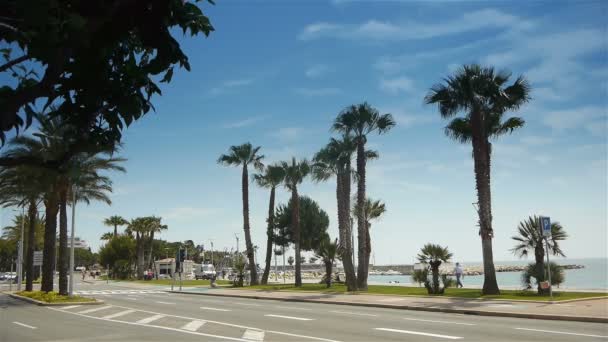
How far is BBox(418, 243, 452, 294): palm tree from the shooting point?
88.4 feet

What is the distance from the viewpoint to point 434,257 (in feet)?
90.0

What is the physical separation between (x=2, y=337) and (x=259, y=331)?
22.5ft

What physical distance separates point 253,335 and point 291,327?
6.32 feet

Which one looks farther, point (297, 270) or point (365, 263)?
point (297, 270)

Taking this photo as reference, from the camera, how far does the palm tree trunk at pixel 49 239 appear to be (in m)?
30.6

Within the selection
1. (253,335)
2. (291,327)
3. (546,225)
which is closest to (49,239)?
(291,327)

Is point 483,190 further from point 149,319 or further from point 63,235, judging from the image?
point 63,235

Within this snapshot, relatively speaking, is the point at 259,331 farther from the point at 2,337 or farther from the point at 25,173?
the point at 25,173

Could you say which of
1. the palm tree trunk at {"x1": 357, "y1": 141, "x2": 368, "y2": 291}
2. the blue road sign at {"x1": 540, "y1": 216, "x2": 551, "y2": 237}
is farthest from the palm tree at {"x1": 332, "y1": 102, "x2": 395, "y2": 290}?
the blue road sign at {"x1": 540, "y1": 216, "x2": 551, "y2": 237}

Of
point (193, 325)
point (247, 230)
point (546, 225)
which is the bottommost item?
point (193, 325)

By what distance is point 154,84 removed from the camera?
5.76 meters

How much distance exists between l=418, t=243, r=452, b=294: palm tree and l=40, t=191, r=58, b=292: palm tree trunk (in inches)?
825

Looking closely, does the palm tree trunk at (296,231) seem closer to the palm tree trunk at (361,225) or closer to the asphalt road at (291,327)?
the palm tree trunk at (361,225)

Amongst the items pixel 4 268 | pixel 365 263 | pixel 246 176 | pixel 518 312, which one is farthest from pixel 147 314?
pixel 4 268
